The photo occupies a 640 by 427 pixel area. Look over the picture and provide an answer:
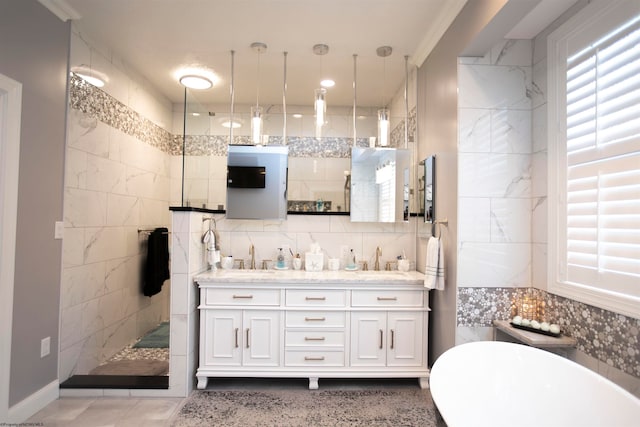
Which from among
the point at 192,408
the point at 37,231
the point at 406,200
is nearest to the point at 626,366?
the point at 406,200

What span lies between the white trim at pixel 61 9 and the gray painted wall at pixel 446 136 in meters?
2.70

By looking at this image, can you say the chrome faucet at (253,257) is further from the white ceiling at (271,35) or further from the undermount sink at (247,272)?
the white ceiling at (271,35)

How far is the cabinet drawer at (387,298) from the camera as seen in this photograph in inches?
98.2

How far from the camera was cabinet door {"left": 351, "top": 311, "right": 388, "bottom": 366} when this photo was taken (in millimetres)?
2471

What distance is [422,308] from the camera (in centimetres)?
251

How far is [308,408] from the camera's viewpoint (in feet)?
7.23

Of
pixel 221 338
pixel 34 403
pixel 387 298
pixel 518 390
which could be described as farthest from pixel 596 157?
pixel 34 403

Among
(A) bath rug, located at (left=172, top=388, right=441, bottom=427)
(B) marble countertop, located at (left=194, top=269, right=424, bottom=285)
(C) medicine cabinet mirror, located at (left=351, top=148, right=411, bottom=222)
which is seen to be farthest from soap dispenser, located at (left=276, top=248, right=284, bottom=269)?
(A) bath rug, located at (left=172, top=388, right=441, bottom=427)

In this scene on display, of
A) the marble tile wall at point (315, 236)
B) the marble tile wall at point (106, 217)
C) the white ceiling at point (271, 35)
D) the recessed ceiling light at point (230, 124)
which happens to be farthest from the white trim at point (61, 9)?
the marble tile wall at point (315, 236)

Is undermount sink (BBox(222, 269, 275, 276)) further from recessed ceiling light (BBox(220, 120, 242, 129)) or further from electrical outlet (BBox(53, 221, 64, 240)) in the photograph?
recessed ceiling light (BBox(220, 120, 242, 129))

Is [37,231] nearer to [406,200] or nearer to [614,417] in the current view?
[406,200]

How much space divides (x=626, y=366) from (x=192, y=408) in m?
2.48

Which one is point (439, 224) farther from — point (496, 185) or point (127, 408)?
point (127, 408)

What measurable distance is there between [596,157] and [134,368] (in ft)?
11.7
